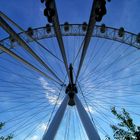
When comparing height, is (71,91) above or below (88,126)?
above

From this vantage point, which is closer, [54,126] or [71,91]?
[54,126]

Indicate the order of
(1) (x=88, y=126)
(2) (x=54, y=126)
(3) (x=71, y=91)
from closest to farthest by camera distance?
1. (2) (x=54, y=126)
2. (1) (x=88, y=126)
3. (3) (x=71, y=91)

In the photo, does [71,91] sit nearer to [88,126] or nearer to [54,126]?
[88,126]

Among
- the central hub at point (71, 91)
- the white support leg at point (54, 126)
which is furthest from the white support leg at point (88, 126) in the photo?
the central hub at point (71, 91)

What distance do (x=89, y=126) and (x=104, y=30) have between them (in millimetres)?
19435

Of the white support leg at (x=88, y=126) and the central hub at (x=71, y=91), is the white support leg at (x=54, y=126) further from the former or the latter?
the central hub at (x=71, y=91)

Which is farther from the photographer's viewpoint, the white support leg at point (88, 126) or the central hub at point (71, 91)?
the central hub at point (71, 91)

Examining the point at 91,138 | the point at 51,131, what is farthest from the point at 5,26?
the point at 91,138

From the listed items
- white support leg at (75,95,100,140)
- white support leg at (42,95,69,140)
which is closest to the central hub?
white support leg at (75,95,100,140)

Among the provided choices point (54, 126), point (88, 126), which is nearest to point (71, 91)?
point (88, 126)

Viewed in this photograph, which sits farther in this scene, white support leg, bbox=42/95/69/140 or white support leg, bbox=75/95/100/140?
white support leg, bbox=75/95/100/140

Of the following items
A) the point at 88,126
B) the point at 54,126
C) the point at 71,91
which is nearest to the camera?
the point at 54,126

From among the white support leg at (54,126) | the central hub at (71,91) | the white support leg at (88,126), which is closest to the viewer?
the white support leg at (54,126)

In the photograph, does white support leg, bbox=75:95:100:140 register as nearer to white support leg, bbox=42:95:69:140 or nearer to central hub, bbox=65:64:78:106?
white support leg, bbox=42:95:69:140
